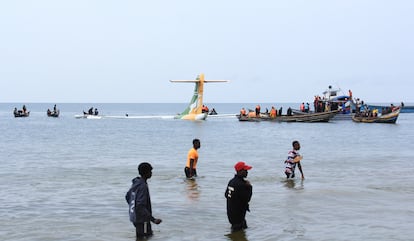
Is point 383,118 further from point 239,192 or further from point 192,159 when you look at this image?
point 239,192

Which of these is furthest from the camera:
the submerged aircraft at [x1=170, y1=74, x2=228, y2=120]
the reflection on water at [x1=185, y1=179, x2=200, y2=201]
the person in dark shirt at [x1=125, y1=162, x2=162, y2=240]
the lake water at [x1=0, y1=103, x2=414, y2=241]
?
the submerged aircraft at [x1=170, y1=74, x2=228, y2=120]

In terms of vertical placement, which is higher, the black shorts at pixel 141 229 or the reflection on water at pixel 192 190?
the black shorts at pixel 141 229

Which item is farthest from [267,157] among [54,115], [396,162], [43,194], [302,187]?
[54,115]

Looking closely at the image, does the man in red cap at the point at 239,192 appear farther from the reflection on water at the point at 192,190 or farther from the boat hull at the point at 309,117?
the boat hull at the point at 309,117

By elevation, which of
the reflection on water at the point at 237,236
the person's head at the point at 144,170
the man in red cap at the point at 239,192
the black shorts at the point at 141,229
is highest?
the person's head at the point at 144,170

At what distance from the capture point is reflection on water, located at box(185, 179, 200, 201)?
48.6ft

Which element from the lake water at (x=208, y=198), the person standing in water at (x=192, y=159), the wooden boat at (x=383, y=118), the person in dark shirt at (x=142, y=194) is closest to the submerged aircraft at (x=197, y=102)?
the wooden boat at (x=383, y=118)

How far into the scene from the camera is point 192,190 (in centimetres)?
1603

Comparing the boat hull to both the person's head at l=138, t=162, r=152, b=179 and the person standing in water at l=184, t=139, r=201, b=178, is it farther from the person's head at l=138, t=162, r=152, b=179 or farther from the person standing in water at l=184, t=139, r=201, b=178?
the person's head at l=138, t=162, r=152, b=179

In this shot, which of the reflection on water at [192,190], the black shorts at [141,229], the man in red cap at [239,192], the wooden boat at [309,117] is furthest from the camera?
the wooden boat at [309,117]

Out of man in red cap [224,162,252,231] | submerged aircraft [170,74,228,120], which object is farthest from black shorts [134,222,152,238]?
submerged aircraft [170,74,228,120]

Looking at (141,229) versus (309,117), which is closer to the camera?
(141,229)

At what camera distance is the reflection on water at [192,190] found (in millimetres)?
14828

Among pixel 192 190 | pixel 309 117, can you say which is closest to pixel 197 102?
pixel 309 117
